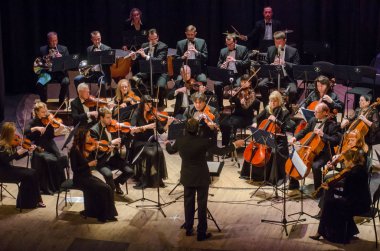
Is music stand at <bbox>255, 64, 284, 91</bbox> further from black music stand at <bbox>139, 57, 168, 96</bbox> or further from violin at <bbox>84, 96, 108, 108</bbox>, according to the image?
violin at <bbox>84, 96, 108, 108</bbox>

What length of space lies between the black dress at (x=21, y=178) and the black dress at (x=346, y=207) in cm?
354

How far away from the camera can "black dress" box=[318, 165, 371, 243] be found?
7.36 m

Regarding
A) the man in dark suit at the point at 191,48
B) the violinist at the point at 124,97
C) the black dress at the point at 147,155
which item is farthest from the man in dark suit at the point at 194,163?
the man in dark suit at the point at 191,48

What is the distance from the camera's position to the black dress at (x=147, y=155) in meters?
9.22

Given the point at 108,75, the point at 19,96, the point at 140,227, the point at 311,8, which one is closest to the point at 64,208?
the point at 140,227

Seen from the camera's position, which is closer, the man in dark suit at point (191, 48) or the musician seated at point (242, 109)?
→ the musician seated at point (242, 109)

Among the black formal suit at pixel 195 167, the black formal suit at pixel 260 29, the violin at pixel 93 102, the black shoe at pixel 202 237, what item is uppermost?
the black formal suit at pixel 260 29

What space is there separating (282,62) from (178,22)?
151 inches

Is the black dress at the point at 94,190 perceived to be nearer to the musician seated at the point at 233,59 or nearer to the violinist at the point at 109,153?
the violinist at the point at 109,153

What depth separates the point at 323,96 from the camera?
9867mm

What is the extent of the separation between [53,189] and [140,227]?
1.65 metres

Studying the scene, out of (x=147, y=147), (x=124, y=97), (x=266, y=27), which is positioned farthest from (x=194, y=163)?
(x=266, y=27)

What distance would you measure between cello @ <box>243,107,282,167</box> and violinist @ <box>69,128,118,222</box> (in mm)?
2051

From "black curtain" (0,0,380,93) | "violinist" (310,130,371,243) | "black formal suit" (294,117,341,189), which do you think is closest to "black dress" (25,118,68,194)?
"black formal suit" (294,117,341,189)
